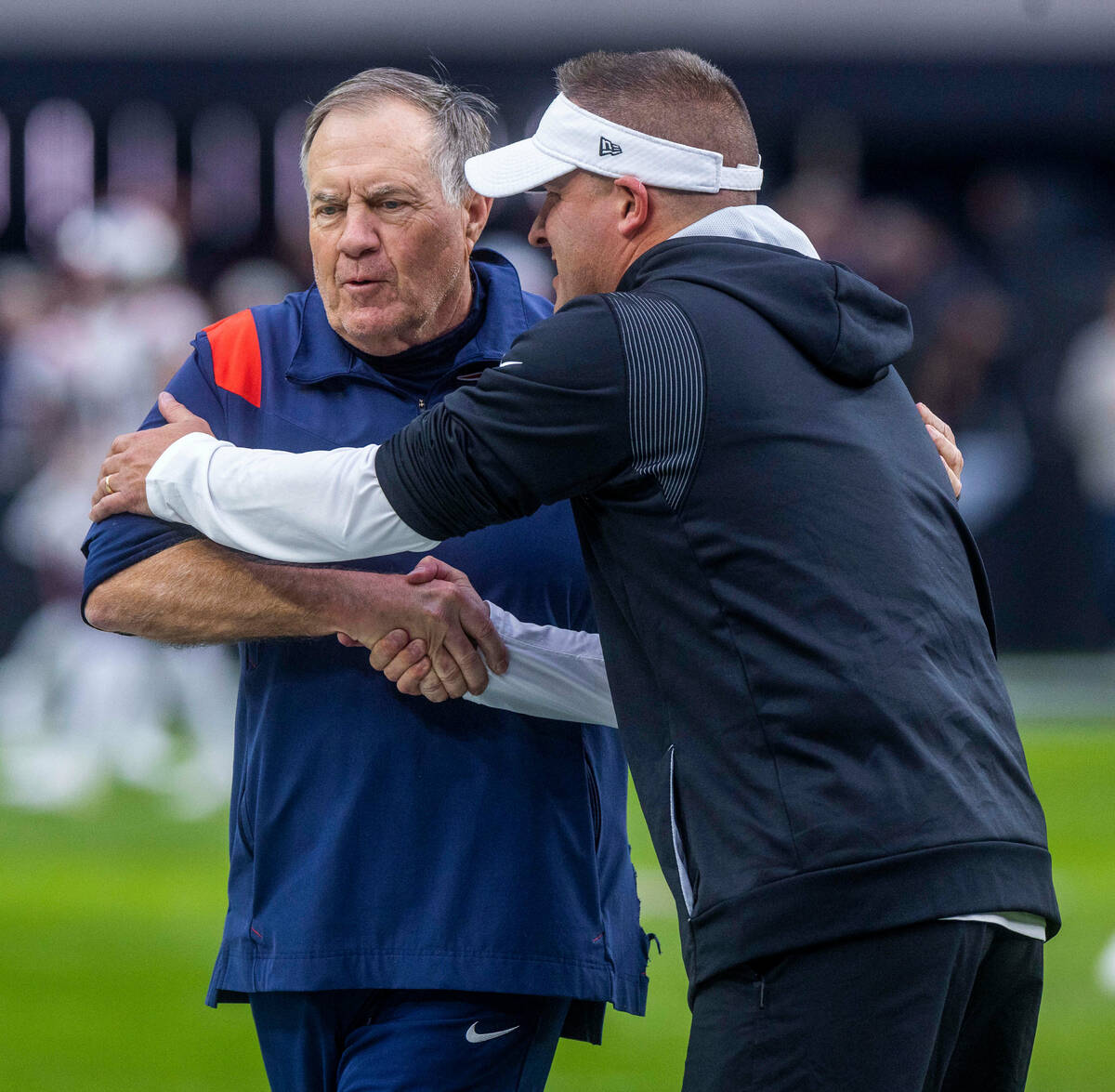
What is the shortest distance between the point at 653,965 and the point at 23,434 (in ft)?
19.6

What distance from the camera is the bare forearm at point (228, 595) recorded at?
2752 mm

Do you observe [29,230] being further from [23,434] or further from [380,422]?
[380,422]

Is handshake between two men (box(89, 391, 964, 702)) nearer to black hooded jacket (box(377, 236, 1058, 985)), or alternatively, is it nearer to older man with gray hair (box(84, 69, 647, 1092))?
older man with gray hair (box(84, 69, 647, 1092))

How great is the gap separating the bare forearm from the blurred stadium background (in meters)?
6.25

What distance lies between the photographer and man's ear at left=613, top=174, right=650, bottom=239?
8.07 feet

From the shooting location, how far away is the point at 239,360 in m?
2.89

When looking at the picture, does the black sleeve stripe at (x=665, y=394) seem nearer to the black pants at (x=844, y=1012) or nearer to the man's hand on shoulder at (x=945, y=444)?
the black pants at (x=844, y=1012)

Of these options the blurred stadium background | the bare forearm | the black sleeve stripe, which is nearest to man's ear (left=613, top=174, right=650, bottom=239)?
the black sleeve stripe

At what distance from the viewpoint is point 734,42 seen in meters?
11.8

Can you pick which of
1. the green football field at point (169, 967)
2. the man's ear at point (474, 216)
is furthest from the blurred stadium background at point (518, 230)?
the man's ear at point (474, 216)

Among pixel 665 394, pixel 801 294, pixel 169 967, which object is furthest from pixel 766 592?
pixel 169 967

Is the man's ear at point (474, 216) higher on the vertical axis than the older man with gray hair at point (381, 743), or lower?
higher

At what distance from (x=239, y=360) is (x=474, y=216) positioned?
1.75 ft

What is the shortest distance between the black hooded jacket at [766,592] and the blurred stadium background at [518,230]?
6.93m
